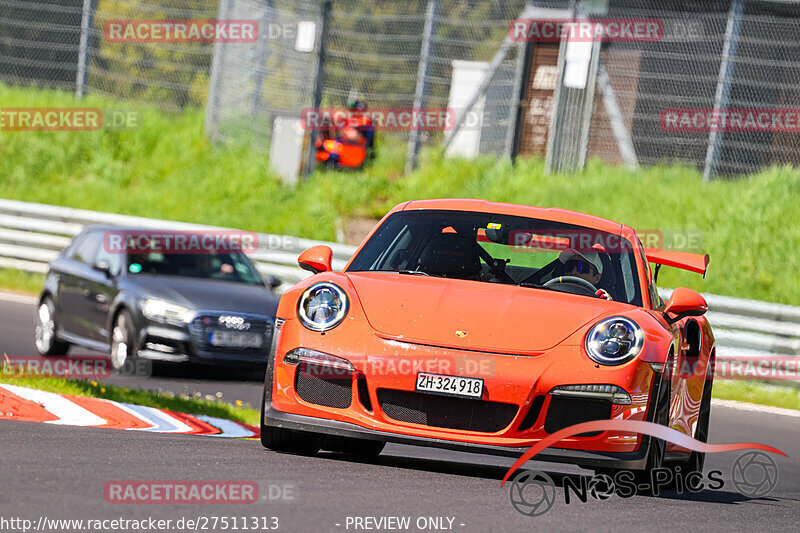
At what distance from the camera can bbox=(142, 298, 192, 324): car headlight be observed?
40.9 ft

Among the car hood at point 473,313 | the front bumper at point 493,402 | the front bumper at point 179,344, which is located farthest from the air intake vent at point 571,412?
the front bumper at point 179,344

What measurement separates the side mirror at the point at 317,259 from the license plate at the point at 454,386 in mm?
1261

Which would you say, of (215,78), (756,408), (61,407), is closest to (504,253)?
(61,407)

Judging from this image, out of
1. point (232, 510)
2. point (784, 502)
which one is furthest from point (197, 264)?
point (232, 510)

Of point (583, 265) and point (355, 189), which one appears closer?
point (583, 265)

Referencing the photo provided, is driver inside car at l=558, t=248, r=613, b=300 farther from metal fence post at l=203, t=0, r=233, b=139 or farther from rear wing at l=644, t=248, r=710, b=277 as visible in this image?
metal fence post at l=203, t=0, r=233, b=139

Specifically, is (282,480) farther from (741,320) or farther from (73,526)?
(741,320)

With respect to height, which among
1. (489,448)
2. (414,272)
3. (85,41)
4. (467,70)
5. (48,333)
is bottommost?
(48,333)

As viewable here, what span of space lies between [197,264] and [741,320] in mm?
6184

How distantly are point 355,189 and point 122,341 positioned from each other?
981cm

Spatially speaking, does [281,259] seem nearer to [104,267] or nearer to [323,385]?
[104,267]

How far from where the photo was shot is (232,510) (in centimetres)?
501

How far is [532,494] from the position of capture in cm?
615

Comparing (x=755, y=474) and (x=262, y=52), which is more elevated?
(x=262, y=52)
